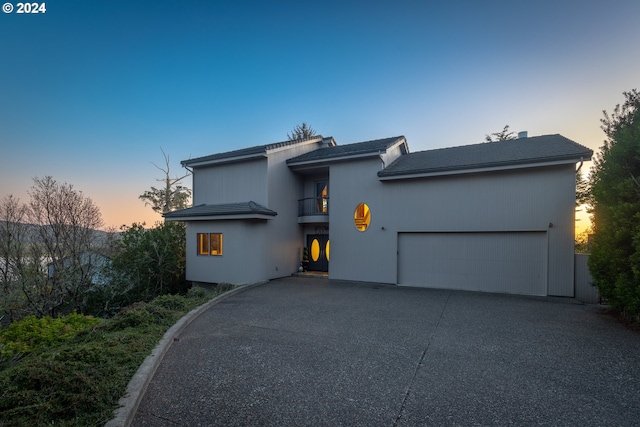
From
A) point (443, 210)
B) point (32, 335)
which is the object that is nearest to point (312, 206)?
point (443, 210)

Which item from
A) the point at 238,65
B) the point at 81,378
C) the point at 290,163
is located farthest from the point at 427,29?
the point at 81,378

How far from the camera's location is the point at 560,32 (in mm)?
9555

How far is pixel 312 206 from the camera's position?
44.9 feet

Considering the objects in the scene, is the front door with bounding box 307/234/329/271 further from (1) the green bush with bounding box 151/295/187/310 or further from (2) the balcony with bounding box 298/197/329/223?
(1) the green bush with bounding box 151/295/187/310

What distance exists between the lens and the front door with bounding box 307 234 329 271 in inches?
536

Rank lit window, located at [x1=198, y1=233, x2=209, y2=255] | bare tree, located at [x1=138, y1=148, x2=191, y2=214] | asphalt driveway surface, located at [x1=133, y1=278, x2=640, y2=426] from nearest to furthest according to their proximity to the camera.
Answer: asphalt driveway surface, located at [x1=133, y1=278, x2=640, y2=426]
lit window, located at [x1=198, y1=233, x2=209, y2=255]
bare tree, located at [x1=138, y1=148, x2=191, y2=214]

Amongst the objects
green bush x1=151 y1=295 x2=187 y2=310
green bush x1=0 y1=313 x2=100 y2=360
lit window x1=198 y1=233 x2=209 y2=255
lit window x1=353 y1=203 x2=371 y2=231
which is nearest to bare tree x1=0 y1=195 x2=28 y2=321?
green bush x1=0 y1=313 x2=100 y2=360

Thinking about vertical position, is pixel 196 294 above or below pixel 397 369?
below

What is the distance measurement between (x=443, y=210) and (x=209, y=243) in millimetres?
9680

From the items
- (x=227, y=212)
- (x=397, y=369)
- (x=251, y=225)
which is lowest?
(x=397, y=369)

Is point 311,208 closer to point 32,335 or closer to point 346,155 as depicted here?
point 346,155

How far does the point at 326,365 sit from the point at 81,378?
9.43 feet

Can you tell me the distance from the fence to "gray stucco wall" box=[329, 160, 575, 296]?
17 centimetres

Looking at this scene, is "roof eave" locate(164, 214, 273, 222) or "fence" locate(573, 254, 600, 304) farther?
"roof eave" locate(164, 214, 273, 222)
